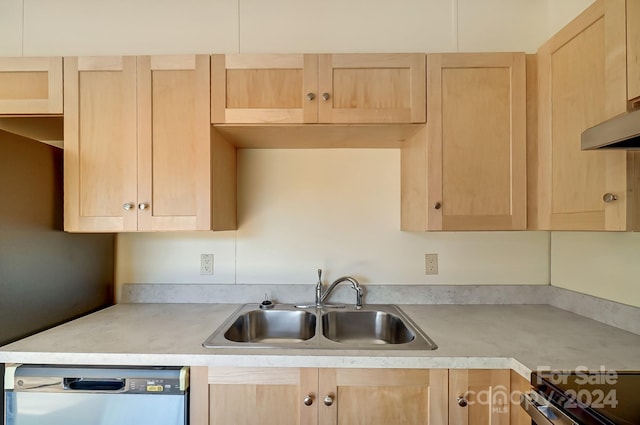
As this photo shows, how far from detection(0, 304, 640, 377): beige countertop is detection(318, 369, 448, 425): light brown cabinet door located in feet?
0.17

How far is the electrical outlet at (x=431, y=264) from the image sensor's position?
67.4 inches

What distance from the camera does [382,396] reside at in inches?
42.1

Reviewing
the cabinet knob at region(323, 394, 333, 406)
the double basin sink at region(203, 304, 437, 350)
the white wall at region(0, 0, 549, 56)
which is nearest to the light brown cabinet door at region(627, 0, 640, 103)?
the white wall at region(0, 0, 549, 56)

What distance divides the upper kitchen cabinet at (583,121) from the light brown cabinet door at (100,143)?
183cm

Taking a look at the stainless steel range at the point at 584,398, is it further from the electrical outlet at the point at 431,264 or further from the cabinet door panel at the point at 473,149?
the electrical outlet at the point at 431,264

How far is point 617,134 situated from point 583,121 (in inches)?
14.1

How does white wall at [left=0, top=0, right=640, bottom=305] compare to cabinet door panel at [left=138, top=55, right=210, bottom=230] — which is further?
white wall at [left=0, top=0, right=640, bottom=305]

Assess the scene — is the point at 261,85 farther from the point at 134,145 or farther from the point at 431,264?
the point at 431,264

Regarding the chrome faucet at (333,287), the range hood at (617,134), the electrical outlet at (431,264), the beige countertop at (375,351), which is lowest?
the beige countertop at (375,351)

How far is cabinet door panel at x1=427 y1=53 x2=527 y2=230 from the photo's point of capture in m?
1.34

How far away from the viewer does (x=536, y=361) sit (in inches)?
38.9

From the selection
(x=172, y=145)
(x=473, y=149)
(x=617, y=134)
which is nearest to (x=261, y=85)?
(x=172, y=145)

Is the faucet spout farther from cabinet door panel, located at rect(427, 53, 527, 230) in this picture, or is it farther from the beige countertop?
cabinet door panel, located at rect(427, 53, 527, 230)

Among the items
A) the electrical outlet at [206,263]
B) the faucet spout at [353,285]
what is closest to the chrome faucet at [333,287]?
the faucet spout at [353,285]
